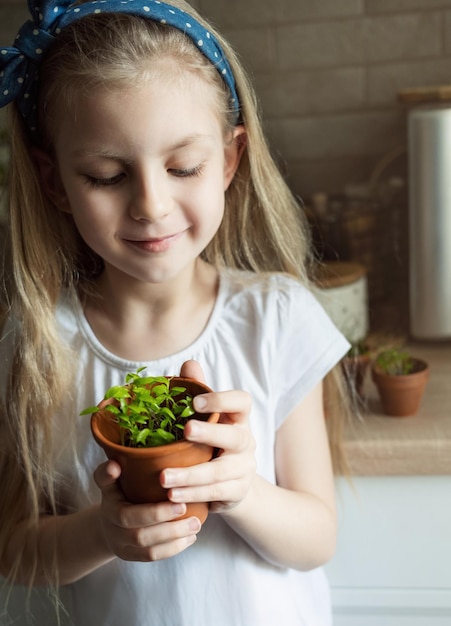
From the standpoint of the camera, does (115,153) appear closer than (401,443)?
Yes

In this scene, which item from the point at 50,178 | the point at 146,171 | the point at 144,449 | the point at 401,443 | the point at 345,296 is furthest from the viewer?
the point at 345,296

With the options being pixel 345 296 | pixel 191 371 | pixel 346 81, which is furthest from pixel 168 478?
pixel 346 81

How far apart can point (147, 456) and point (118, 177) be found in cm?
30

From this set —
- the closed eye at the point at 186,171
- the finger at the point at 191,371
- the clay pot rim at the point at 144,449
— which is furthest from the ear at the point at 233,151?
the clay pot rim at the point at 144,449

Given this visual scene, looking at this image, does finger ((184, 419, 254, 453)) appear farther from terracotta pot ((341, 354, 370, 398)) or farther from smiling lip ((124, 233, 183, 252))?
terracotta pot ((341, 354, 370, 398))

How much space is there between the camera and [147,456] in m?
0.58

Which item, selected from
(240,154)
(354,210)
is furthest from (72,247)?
(354,210)

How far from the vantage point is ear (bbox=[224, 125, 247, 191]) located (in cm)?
86

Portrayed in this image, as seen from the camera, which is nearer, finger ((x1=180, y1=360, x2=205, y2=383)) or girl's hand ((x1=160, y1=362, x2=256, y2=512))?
girl's hand ((x1=160, y1=362, x2=256, y2=512))

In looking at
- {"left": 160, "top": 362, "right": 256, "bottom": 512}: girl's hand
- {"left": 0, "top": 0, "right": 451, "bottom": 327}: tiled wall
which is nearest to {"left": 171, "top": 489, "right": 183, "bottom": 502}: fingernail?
{"left": 160, "top": 362, "right": 256, "bottom": 512}: girl's hand

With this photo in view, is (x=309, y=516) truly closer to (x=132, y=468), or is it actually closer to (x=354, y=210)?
(x=132, y=468)

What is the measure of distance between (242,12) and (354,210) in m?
0.37

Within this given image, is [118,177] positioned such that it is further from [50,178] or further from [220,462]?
[220,462]

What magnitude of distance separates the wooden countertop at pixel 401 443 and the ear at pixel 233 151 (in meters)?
0.37
